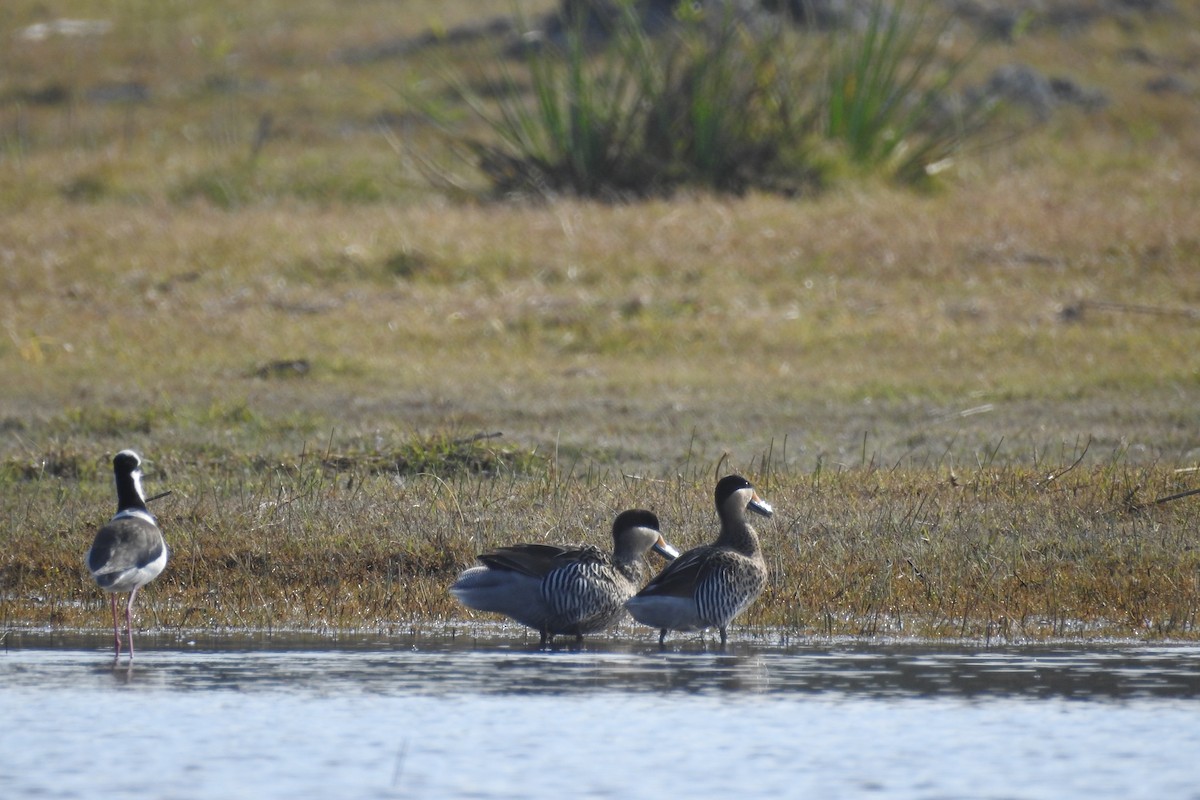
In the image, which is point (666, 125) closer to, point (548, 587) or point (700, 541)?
point (700, 541)

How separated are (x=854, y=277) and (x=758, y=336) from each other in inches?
120

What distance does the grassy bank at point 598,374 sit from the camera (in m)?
9.70

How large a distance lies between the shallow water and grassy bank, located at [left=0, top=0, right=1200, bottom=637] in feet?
2.77

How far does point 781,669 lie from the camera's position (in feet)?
25.5

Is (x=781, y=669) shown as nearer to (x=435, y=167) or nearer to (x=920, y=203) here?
(x=920, y=203)

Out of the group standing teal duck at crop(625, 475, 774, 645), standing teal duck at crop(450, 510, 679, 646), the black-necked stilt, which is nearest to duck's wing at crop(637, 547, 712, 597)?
standing teal duck at crop(625, 475, 774, 645)

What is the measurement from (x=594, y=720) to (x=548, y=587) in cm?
139

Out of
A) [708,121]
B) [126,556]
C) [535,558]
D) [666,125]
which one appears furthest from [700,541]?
[666,125]

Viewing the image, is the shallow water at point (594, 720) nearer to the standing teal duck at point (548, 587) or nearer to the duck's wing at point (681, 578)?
the standing teal duck at point (548, 587)

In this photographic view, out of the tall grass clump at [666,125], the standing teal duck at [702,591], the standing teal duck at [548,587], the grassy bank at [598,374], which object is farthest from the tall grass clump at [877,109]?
Result: the standing teal duck at [548,587]

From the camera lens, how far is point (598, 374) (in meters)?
18.6

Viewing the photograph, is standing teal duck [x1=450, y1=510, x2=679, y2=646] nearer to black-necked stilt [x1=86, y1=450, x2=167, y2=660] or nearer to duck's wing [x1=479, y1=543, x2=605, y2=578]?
duck's wing [x1=479, y1=543, x2=605, y2=578]

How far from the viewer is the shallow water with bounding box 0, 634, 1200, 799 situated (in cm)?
610

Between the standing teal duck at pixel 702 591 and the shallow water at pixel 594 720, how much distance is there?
0.17 metres
